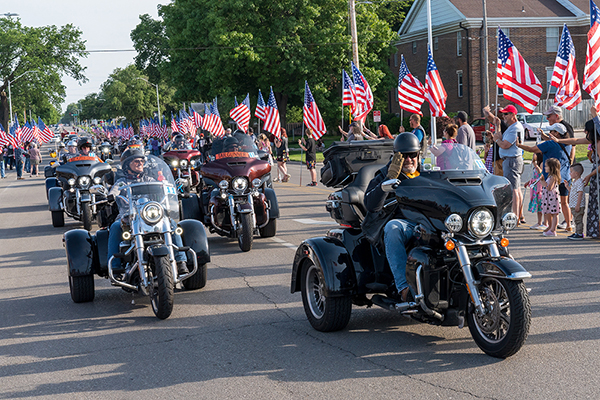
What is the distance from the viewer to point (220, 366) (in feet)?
17.9

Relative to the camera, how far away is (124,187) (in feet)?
24.5

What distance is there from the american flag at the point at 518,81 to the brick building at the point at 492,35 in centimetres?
3443

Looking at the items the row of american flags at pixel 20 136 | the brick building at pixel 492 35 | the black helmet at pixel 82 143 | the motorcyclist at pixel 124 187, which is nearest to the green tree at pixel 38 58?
the row of american flags at pixel 20 136

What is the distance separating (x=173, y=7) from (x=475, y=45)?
68.2 ft

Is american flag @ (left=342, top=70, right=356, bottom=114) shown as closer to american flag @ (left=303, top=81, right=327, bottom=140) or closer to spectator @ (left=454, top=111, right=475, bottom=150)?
american flag @ (left=303, top=81, right=327, bottom=140)

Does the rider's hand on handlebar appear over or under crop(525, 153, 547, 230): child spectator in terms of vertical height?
over

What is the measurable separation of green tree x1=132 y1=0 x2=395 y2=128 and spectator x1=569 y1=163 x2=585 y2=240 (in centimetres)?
3400

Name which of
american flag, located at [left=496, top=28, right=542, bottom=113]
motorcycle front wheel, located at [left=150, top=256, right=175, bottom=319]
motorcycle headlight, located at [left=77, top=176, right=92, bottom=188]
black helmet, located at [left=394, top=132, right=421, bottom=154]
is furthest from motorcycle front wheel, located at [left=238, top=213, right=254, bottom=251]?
american flag, located at [left=496, top=28, right=542, bottom=113]

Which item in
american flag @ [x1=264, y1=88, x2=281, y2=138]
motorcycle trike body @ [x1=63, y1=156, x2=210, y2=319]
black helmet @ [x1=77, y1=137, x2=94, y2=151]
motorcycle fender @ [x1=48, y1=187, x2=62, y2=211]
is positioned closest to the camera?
motorcycle trike body @ [x1=63, y1=156, x2=210, y2=319]

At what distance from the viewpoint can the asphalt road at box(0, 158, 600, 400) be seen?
4875mm

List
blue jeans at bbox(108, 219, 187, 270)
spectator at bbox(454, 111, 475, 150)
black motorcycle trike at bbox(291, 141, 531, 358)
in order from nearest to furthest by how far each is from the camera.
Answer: black motorcycle trike at bbox(291, 141, 531, 358) < blue jeans at bbox(108, 219, 187, 270) < spectator at bbox(454, 111, 475, 150)

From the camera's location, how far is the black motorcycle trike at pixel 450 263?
16.6ft

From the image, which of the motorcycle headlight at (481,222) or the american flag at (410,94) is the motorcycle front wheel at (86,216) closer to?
the american flag at (410,94)

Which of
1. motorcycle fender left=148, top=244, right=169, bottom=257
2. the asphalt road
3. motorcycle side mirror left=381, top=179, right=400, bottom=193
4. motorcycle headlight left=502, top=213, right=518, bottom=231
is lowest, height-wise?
the asphalt road
